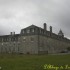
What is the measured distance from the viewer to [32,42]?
78.6m

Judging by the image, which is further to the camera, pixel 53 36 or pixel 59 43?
pixel 59 43

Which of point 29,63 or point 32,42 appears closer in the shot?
point 29,63

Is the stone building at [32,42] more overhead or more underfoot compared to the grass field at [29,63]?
more overhead

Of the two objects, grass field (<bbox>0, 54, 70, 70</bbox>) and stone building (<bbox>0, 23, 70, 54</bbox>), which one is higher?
stone building (<bbox>0, 23, 70, 54</bbox>)

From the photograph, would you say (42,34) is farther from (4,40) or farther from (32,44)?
(4,40)

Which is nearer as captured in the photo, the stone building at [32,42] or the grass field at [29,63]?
the grass field at [29,63]

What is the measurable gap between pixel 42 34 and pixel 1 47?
974 inches

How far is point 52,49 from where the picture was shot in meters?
88.1

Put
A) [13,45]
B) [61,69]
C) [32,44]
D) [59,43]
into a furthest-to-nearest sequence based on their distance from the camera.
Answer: [59,43], [13,45], [32,44], [61,69]

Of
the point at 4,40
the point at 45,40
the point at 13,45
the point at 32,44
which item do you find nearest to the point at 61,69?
the point at 32,44

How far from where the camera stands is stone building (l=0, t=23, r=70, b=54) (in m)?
78.1

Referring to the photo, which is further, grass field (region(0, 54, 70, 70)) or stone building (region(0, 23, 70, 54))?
stone building (region(0, 23, 70, 54))

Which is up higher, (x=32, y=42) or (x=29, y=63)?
(x=32, y=42)

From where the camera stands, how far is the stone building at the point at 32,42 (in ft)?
256
